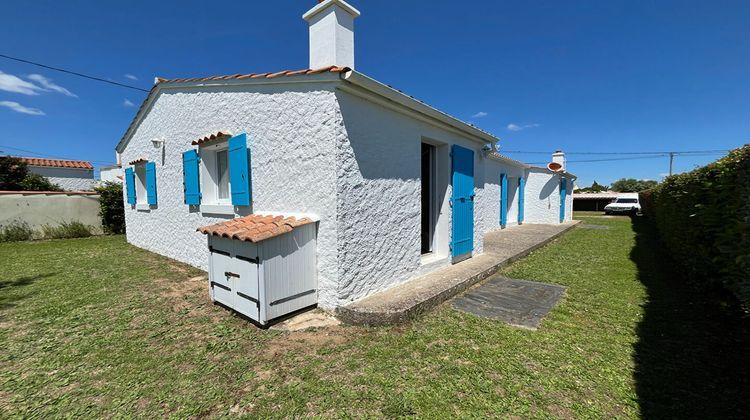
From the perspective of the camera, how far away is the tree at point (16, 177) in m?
18.5

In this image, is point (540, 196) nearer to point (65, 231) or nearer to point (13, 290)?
point (13, 290)

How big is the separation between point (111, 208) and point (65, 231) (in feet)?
5.34

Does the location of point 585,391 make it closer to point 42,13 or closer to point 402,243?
point 402,243

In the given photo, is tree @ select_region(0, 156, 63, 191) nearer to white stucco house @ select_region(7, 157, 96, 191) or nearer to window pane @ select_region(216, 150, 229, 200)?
white stucco house @ select_region(7, 157, 96, 191)

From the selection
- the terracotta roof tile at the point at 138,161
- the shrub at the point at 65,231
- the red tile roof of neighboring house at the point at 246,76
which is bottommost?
the shrub at the point at 65,231

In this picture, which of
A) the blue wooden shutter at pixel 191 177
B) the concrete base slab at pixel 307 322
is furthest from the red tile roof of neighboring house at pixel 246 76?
the concrete base slab at pixel 307 322

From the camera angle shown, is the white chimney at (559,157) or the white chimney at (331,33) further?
the white chimney at (559,157)

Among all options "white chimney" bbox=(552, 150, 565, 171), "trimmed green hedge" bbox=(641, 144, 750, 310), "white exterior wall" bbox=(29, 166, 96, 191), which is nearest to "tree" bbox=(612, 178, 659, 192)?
"white chimney" bbox=(552, 150, 565, 171)

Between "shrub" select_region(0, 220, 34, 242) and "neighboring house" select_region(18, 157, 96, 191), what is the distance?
14778 millimetres

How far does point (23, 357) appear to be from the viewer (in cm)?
304

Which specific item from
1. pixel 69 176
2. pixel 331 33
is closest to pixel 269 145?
pixel 331 33

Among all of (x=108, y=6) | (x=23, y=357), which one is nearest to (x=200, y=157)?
(x=23, y=357)

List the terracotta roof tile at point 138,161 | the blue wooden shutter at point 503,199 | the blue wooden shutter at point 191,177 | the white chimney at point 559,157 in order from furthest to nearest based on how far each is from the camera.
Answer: the white chimney at point 559,157
the blue wooden shutter at point 503,199
the terracotta roof tile at point 138,161
the blue wooden shutter at point 191,177

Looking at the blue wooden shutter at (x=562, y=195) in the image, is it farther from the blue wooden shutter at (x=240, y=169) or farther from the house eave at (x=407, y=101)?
the blue wooden shutter at (x=240, y=169)
